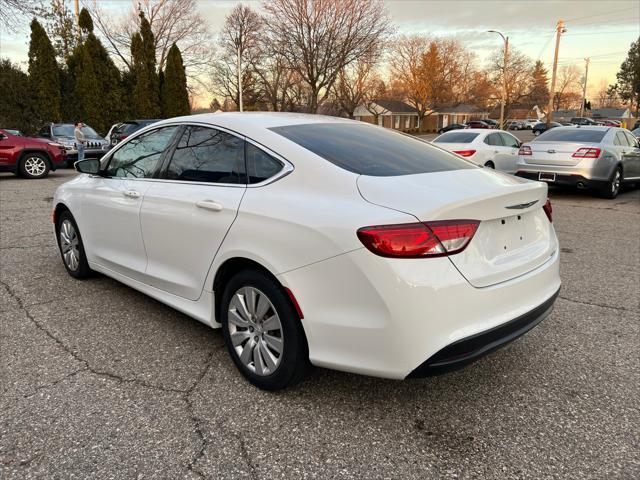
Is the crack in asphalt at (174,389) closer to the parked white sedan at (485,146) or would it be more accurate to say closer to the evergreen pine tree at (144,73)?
the parked white sedan at (485,146)

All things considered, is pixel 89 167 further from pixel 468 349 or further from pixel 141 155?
pixel 468 349

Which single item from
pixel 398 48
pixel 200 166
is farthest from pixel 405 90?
pixel 200 166

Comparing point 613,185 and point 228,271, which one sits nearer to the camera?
point 228,271

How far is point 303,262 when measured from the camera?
242 centimetres

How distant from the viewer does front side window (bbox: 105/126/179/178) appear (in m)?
3.69

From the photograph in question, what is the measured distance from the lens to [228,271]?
9.71ft

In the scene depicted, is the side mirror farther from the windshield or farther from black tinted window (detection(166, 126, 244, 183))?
the windshield

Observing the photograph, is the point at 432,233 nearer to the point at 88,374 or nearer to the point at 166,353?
the point at 166,353

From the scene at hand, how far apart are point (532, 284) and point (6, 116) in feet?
85.8

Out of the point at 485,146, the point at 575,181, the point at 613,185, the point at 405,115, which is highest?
the point at 405,115

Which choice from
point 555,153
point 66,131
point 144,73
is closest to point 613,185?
point 555,153

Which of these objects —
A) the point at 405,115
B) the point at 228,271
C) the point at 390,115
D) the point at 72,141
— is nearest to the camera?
the point at 228,271

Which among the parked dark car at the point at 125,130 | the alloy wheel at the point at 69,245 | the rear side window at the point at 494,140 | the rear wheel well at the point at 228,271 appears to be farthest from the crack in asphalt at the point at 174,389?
the parked dark car at the point at 125,130

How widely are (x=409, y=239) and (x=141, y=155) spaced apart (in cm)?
261
